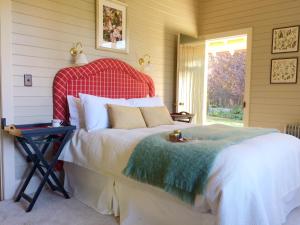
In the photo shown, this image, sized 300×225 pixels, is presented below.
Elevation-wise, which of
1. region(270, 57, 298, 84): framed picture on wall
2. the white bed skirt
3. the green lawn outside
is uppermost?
region(270, 57, 298, 84): framed picture on wall

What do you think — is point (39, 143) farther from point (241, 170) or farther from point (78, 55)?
point (241, 170)

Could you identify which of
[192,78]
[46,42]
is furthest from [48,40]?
[192,78]

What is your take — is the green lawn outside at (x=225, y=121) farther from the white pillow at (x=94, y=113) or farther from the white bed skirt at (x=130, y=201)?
the white bed skirt at (x=130, y=201)

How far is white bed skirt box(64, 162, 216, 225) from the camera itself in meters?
1.85

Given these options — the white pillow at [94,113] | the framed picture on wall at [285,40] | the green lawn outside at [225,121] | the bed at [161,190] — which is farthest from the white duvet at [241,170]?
the green lawn outside at [225,121]

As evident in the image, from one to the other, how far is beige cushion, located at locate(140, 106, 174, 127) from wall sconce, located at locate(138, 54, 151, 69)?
0.97m

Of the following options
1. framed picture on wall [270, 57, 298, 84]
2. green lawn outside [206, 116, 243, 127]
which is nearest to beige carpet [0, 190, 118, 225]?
framed picture on wall [270, 57, 298, 84]

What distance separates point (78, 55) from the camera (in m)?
2.98

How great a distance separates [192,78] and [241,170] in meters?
3.20

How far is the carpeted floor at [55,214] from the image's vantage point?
2205mm

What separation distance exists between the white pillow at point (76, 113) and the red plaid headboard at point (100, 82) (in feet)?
0.27

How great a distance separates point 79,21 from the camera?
10.2ft

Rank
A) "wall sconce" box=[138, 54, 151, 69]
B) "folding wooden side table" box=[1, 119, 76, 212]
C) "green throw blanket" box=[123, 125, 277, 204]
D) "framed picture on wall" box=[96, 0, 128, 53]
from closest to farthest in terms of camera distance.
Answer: "green throw blanket" box=[123, 125, 277, 204] < "folding wooden side table" box=[1, 119, 76, 212] < "framed picture on wall" box=[96, 0, 128, 53] < "wall sconce" box=[138, 54, 151, 69]

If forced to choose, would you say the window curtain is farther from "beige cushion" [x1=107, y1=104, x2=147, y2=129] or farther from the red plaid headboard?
"beige cushion" [x1=107, y1=104, x2=147, y2=129]
